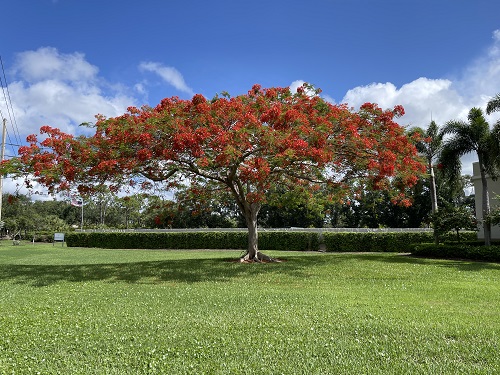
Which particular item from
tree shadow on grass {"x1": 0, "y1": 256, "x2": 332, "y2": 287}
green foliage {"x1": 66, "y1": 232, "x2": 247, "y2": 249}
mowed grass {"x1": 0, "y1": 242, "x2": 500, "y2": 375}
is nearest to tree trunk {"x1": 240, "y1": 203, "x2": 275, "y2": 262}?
tree shadow on grass {"x1": 0, "y1": 256, "x2": 332, "y2": 287}

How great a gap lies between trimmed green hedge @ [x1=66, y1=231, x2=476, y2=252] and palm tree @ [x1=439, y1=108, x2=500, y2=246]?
5.40m

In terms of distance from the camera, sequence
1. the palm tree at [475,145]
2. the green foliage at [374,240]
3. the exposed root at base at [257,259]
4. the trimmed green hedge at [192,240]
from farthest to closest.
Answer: the trimmed green hedge at [192,240], the green foliage at [374,240], the palm tree at [475,145], the exposed root at base at [257,259]

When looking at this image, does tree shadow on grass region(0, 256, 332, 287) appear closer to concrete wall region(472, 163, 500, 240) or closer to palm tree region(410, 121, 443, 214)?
palm tree region(410, 121, 443, 214)

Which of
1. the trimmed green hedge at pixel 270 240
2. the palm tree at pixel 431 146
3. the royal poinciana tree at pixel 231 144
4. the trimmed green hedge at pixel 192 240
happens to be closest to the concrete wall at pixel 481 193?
the trimmed green hedge at pixel 270 240

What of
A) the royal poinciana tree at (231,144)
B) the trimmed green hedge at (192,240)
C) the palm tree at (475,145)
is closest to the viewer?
the royal poinciana tree at (231,144)

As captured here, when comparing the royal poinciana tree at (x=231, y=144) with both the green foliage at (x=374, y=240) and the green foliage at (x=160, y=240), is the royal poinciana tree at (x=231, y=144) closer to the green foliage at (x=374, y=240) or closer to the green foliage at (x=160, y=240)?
the green foliage at (x=374, y=240)

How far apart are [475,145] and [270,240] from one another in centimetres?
1481

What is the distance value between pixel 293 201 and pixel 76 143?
880cm


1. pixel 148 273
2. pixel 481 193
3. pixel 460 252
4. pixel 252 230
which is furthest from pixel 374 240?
pixel 148 273

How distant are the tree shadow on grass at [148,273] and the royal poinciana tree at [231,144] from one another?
258cm

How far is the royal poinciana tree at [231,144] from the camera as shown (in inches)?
462

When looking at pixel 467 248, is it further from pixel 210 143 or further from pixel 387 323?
pixel 387 323

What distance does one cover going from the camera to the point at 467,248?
17.3 meters

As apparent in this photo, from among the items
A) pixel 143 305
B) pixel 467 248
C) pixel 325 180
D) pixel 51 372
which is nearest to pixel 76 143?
pixel 143 305
